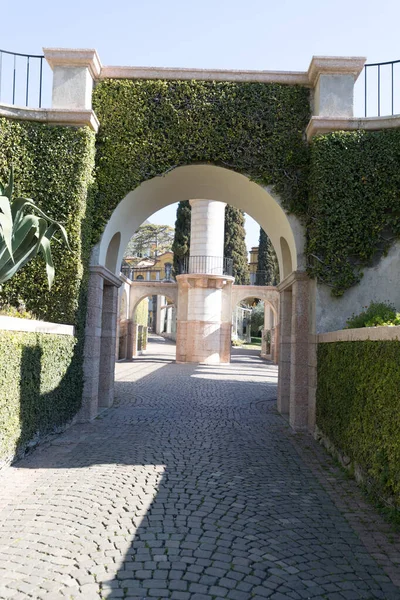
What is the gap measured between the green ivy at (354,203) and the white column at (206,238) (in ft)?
60.2

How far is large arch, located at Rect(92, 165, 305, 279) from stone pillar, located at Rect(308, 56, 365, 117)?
180 cm

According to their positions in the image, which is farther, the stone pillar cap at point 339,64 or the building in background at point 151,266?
the building in background at point 151,266

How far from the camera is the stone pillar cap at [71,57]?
9.80m

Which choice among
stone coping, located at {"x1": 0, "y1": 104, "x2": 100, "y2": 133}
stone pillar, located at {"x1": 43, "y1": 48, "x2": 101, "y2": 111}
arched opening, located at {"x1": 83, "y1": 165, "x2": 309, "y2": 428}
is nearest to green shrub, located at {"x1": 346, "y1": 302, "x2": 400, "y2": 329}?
arched opening, located at {"x1": 83, "y1": 165, "x2": 309, "y2": 428}

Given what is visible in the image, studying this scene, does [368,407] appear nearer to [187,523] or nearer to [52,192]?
[187,523]

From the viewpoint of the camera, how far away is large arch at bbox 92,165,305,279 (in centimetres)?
1028

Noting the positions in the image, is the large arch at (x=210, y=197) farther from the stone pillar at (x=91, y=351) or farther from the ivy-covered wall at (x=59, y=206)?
the ivy-covered wall at (x=59, y=206)

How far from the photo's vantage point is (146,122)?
10.4 m

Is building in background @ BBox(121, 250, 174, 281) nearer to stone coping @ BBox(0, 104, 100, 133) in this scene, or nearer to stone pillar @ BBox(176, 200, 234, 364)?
stone pillar @ BBox(176, 200, 234, 364)

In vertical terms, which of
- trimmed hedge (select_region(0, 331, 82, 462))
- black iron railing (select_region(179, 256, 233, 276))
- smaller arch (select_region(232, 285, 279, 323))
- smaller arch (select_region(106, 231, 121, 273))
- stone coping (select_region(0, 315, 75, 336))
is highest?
black iron railing (select_region(179, 256, 233, 276))

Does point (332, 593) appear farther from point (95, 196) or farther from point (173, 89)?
point (173, 89)

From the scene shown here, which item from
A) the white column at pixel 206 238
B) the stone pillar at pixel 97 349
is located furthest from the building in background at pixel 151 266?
the stone pillar at pixel 97 349

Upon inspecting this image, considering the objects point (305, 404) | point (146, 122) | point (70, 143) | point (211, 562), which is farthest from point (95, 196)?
point (211, 562)

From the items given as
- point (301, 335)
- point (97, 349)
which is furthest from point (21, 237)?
point (301, 335)
